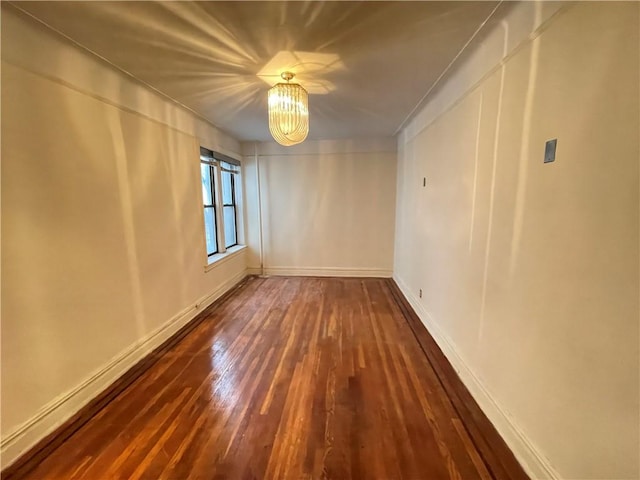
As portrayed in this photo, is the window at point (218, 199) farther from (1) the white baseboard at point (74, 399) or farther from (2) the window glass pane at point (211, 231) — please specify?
(1) the white baseboard at point (74, 399)

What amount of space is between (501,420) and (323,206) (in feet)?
12.7

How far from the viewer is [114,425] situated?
1854 millimetres

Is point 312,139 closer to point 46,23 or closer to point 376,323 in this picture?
point 376,323

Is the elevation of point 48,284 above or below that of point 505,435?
above

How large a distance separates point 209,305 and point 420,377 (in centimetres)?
265

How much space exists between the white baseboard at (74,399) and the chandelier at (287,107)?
2.14 m

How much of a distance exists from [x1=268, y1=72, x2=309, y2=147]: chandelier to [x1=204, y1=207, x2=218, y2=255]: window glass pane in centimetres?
211

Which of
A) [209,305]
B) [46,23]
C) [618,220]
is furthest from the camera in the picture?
[209,305]

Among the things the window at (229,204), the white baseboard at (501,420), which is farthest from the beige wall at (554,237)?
the window at (229,204)

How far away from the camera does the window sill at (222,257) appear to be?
12.8 ft

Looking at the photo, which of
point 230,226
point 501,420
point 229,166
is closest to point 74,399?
point 501,420

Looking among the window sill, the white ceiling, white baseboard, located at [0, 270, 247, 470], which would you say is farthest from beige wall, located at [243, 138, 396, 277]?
white baseboard, located at [0, 270, 247, 470]

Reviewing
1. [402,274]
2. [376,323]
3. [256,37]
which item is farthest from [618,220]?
[402,274]

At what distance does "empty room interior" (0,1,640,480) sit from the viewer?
1.17 meters
